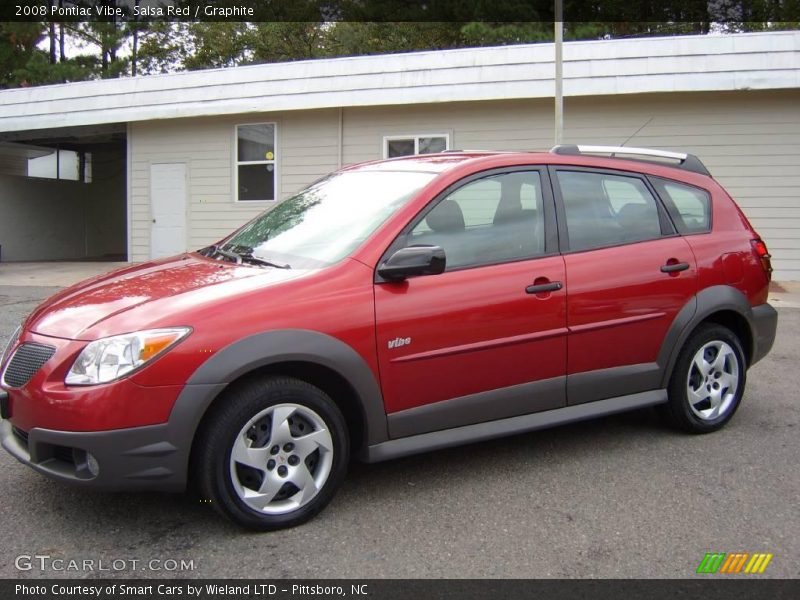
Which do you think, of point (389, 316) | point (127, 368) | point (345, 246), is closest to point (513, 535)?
point (389, 316)

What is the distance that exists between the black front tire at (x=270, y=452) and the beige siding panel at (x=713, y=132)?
Result: 382 inches

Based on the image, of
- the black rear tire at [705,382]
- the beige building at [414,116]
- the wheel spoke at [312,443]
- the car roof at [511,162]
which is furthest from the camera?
the beige building at [414,116]

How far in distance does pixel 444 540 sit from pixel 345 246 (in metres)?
1.43

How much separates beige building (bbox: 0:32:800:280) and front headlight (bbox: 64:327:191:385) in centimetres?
1020

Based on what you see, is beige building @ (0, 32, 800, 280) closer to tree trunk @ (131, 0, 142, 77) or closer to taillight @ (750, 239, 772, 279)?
taillight @ (750, 239, 772, 279)

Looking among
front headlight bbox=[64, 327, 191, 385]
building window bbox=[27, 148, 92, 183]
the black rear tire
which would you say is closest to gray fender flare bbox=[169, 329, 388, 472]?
front headlight bbox=[64, 327, 191, 385]

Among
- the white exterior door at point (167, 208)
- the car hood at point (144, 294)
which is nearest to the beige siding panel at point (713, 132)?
the white exterior door at point (167, 208)

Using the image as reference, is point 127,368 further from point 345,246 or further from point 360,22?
point 360,22

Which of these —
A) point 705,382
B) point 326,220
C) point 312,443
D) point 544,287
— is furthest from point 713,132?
point 312,443

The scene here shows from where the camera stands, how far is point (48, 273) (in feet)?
47.2

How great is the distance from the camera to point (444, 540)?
314 centimetres

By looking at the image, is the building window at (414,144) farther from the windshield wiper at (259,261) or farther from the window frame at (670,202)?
the windshield wiper at (259,261)

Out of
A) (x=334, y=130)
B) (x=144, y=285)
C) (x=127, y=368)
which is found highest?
(x=334, y=130)

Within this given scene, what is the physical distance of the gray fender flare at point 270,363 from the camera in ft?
9.73
